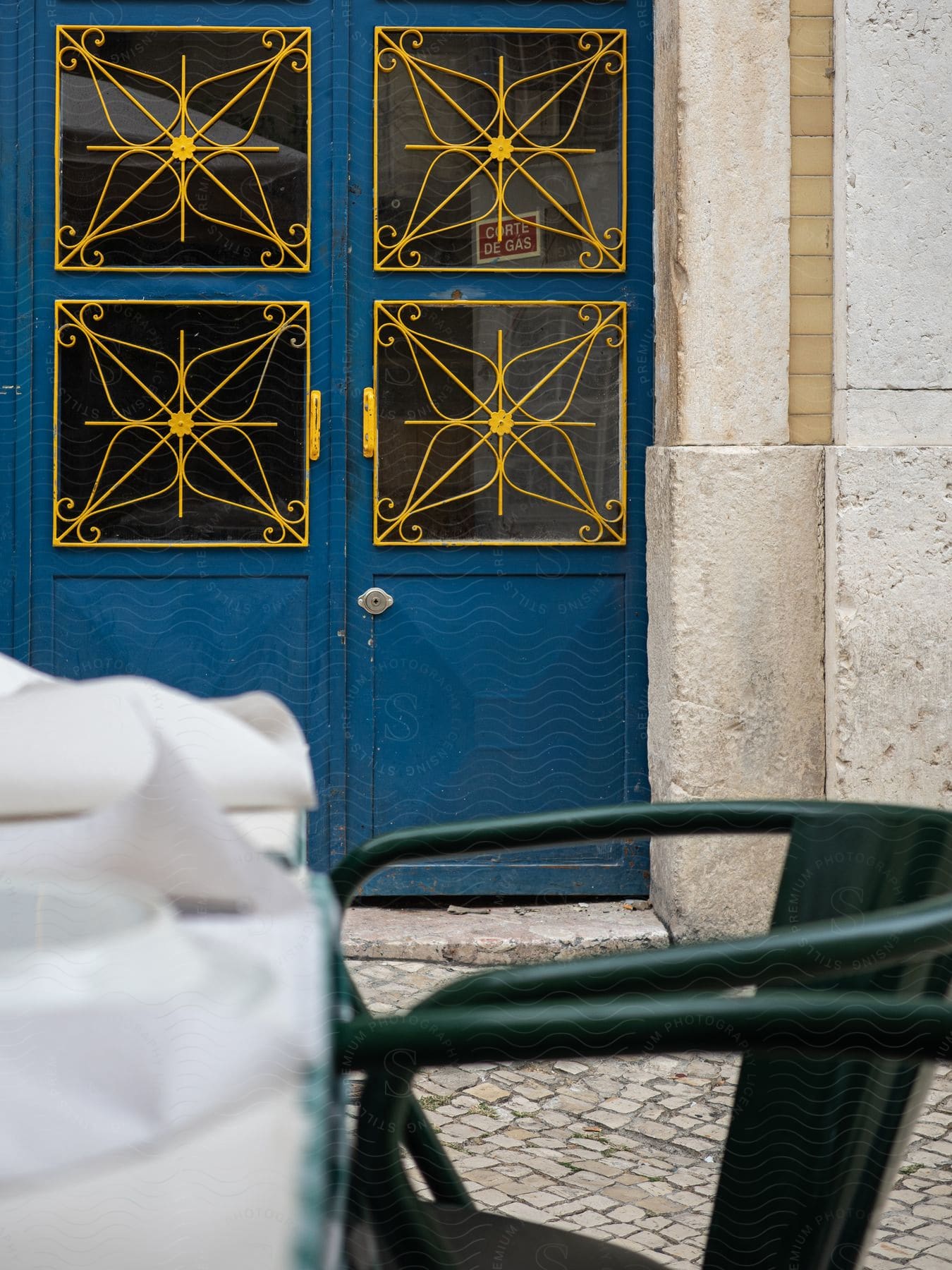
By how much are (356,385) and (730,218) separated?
1.15m

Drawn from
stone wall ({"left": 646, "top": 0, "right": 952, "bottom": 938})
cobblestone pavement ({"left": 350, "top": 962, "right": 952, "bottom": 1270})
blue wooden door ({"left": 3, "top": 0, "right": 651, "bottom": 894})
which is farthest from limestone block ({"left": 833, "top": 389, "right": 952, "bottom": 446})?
cobblestone pavement ({"left": 350, "top": 962, "right": 952, "bottom": 1270})

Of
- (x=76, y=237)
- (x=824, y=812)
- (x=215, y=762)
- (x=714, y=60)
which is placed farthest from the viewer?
(x=76, y=237)

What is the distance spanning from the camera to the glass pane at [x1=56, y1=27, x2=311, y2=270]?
411 centimetres

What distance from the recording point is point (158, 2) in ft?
13.5

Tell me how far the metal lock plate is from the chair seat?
115 inches

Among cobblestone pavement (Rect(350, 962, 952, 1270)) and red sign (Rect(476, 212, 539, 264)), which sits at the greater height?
red sign (Rect(476, 212, 539, 264))

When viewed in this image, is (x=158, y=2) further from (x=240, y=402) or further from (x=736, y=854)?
(x=736, y=854)

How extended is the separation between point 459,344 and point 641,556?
820 mm

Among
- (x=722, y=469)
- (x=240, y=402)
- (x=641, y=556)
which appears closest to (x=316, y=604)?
(x=240, y=402)

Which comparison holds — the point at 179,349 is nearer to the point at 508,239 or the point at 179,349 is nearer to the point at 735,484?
the point at 508,239

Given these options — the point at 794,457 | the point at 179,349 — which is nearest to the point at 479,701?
the point at 794,457

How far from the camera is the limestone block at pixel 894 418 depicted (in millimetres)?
3842

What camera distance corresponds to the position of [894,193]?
3.85 meters

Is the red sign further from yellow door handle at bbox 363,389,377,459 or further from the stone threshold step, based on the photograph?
the stone threshold step
